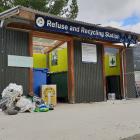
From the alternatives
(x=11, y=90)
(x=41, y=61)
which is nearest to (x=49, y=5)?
(x=41, y=61)

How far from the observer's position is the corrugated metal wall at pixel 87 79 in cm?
1848

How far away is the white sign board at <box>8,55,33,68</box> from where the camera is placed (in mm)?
15625

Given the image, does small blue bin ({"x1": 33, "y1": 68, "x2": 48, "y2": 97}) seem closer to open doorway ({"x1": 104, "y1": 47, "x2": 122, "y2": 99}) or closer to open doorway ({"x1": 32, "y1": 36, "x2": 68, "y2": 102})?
open doorway ({"x1": 32, "y1": 36, "x2": 68, "y2": 102})

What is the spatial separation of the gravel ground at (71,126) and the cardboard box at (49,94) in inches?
99.5

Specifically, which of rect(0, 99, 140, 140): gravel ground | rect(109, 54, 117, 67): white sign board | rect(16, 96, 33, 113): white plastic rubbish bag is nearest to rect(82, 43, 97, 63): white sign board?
rect(109, 54, 117, 67): white sign board

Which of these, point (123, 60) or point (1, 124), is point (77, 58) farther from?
point (1, 124)

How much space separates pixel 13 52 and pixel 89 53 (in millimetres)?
4633

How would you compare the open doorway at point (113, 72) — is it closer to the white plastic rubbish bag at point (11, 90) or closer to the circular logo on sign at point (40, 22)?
the circular logo on sign at point (40, 22)

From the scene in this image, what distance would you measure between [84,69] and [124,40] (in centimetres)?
304

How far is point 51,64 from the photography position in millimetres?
21938

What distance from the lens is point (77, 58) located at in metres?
18.5

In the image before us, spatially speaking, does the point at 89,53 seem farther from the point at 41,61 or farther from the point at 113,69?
the point at 41,61

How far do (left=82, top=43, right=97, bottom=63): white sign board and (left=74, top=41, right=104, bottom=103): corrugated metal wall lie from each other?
19 centimetres

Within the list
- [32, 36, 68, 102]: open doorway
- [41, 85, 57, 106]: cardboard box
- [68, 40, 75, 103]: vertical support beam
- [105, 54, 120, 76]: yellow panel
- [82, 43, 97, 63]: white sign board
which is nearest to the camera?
[41, 85, 57, 106]: cardboard box
